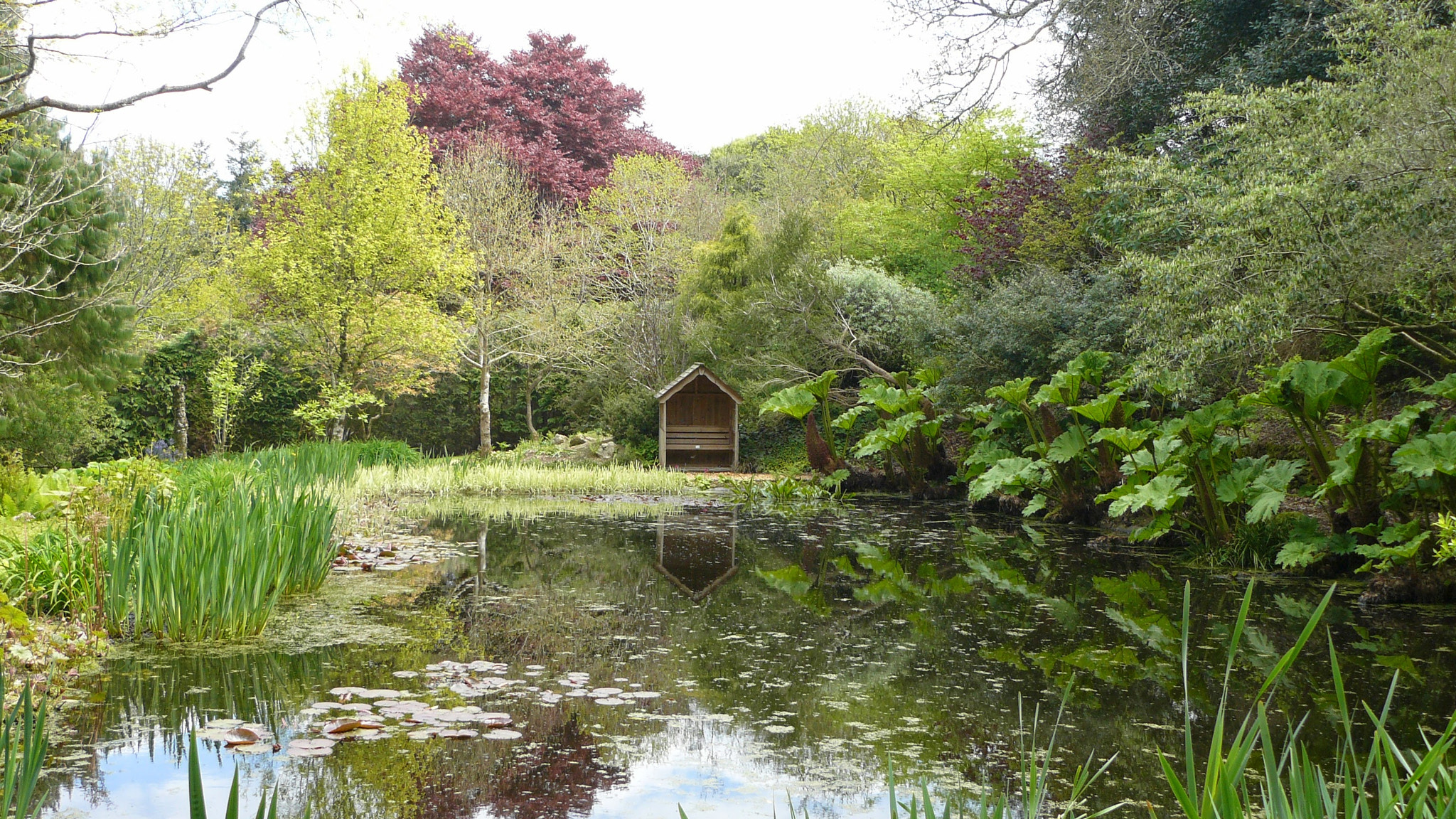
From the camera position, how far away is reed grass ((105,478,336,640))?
4402 mm

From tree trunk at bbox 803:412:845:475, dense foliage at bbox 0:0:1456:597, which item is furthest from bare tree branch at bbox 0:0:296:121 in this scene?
tree trunk at bbox 803:412:845:475

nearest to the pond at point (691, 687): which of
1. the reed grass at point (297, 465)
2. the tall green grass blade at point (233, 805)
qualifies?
the tall green grass blade at point (233, 805)

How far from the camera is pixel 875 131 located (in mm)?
24797

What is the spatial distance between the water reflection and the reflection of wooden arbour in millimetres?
5143

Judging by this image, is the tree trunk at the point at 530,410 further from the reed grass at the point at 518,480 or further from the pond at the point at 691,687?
the pond at the point at 691,687

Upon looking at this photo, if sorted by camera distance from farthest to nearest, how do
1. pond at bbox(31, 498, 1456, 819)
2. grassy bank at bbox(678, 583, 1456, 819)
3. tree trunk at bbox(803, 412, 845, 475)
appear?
tree trunk at bbox(803, 412, 845, 475) < pond at bbox(31, 498, 1456, 819) < grassy bank at bbox(678, 583, 1456, 819)

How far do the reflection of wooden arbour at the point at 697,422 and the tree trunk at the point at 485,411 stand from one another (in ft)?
10.1

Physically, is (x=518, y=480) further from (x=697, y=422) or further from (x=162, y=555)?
(x=162, y=555)

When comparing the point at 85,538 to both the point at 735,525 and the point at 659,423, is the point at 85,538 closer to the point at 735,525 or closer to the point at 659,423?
the point at 735,525

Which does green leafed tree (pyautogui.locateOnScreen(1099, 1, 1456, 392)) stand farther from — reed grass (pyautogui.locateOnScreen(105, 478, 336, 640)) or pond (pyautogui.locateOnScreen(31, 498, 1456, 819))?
reed grass (pyautogui.locateOnScreen(105, 478, 336, 640))

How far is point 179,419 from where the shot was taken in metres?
15.6

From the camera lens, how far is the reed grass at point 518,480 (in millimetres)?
12867

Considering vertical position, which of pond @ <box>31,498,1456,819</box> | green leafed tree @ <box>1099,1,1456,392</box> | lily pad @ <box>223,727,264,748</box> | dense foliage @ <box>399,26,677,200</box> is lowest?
pond @ <box>31,498,1456,819</box>

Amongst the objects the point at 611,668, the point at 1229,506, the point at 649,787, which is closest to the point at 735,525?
the point at 1229,506
